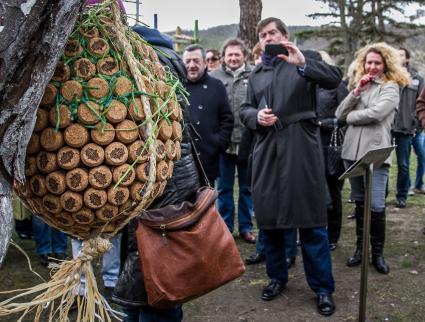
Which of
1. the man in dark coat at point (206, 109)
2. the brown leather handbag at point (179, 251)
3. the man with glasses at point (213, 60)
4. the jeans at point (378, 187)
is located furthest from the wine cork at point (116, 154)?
the man with glasses at point (213, 60)

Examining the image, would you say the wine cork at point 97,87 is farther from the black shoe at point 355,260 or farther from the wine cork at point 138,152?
the black shoe at point 355,260

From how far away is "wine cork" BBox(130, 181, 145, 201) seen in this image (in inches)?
54.8

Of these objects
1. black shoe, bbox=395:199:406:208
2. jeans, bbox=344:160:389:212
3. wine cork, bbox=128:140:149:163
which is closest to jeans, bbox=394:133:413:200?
black shoe, bbox=395:199:406:208

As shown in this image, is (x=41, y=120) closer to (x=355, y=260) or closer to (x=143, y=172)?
(x=143, y=172)

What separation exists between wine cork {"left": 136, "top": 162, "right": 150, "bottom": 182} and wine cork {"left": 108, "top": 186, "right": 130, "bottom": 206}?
4 centimetres

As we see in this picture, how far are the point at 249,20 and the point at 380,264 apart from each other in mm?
5491

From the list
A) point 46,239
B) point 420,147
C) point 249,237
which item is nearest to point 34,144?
point 46,239

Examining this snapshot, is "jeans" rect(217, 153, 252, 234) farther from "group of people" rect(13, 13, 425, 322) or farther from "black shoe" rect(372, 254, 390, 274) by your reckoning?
"black shoe" rect(372, 254, 390, 274)

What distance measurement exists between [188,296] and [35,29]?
152cm

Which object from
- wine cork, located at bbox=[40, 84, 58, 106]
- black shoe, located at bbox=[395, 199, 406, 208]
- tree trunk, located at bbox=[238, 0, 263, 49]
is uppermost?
tree trunk, located at bbox=[238, 0, 263, 49]

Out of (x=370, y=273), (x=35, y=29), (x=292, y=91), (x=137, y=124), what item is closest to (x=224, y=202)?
(x=370, y=273)

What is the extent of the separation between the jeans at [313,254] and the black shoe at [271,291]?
0.19 metres

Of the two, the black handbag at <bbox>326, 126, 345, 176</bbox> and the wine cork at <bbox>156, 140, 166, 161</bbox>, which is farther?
the black handbag at <bbox>326, 126, 345, 176</bbox>

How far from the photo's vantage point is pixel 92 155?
1.37 metres
